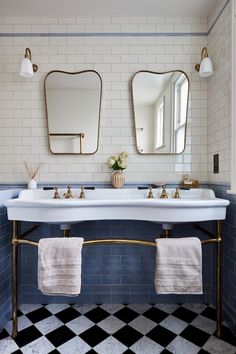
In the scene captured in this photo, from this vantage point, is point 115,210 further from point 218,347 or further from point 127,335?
point 218,347

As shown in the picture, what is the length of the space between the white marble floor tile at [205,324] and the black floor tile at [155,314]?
20 centimetres

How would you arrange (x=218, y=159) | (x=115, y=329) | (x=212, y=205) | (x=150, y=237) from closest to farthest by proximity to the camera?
(x=212, y=205), (x=115, y=329), (x=218, y=159), (x=150, y=237)

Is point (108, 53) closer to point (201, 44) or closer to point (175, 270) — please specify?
point (201, 44)

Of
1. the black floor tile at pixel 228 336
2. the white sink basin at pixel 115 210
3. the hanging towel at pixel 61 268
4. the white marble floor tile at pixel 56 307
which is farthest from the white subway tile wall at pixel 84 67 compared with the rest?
the black floor tile at pixel 228 336

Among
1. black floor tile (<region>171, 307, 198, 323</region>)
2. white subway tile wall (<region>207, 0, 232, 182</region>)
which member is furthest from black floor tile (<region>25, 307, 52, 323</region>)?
white subway tile wall (<region>207, 0, 232, 182</region>)

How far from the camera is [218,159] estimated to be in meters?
1.69

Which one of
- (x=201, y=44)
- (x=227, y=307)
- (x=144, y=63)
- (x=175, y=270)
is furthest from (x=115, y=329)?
(x=201, y=44)

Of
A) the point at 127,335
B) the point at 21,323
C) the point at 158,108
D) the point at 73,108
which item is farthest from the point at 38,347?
the point at 158,108

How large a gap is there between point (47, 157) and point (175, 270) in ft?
4.16

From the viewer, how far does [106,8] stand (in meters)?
1.77

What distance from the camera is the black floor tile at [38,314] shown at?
1.62 metres

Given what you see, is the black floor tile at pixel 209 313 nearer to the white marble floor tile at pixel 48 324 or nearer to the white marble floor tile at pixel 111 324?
the white marble floor tile at pixel 111 324

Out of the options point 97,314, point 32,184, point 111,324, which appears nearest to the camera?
point 111,324

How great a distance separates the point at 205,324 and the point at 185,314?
0.16 m
